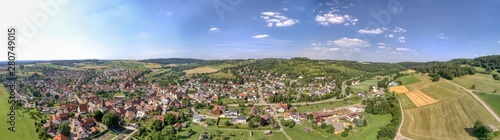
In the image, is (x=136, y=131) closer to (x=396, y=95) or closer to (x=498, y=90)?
(x=396, y=95)

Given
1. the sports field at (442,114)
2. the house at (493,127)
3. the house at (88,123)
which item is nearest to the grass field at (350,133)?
the sports field at (442,114)

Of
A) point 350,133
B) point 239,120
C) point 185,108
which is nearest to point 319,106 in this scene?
point 350,133

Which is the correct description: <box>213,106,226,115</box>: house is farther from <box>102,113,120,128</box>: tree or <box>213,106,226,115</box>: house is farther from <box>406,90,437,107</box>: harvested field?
<box>406,90,437,107</box>: harvested field

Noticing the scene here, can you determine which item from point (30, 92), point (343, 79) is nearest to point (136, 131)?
point (30, 92)

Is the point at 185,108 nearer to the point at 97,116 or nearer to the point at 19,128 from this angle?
the point at 97,116


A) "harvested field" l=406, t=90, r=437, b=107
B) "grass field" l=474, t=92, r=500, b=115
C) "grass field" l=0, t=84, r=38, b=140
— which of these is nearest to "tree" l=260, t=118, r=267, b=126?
"harvested field" l=406, t=90, r=437, b=107
